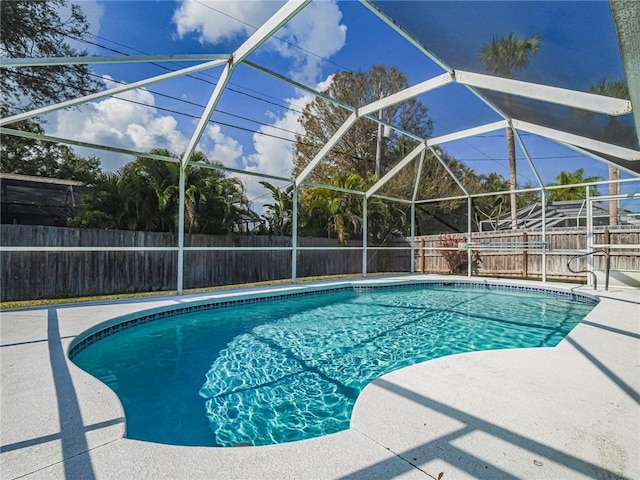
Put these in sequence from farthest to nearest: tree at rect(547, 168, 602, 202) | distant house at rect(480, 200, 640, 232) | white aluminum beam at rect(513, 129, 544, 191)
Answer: tree at rect(547, 168, 602, 202) → distant house at rect(480, 200, 640, 232) → white aluminum beam at rect(513, 129, 544, 191)

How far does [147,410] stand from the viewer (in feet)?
8.99

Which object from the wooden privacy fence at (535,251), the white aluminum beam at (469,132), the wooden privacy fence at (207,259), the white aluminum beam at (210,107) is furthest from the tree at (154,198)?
the wooden privacy fence at (535,251)

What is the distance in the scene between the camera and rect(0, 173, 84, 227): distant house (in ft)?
25.8

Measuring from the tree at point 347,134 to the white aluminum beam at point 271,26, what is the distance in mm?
6044

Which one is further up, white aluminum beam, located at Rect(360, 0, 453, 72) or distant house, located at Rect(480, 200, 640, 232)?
white aluminum beam, located at Rect(360, 0, 453, 72)

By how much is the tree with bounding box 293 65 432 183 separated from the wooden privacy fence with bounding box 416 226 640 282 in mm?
4195

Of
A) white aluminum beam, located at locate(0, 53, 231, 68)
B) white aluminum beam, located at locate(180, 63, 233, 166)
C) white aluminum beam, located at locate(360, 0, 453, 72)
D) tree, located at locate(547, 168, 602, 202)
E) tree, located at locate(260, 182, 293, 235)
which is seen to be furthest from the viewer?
→ tree, located at locate(547, 168, 602, 202)

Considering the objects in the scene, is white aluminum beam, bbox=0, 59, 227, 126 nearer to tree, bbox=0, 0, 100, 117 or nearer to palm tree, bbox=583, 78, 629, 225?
tree, bbox=0, 0, 100, 117

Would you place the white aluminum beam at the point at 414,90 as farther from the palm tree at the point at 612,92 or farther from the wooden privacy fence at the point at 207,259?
the wooden privacy fence at the point at 207,259

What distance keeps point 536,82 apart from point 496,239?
8.44 metres

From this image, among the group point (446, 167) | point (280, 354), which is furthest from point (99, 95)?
point (446, 167)

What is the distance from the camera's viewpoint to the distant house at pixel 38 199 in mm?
7879

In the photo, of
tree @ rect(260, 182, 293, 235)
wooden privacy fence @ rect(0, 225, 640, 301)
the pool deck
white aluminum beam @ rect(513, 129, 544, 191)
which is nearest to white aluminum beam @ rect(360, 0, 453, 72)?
white aluminum beam @ rect(513, 129, 544, 191)

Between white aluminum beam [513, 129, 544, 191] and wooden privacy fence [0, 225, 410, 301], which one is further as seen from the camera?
white aluminum beam [513, 129, 544, 191]
